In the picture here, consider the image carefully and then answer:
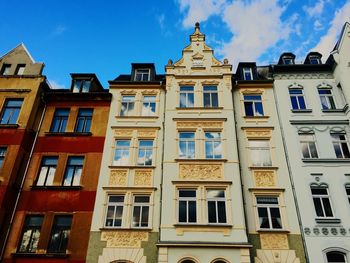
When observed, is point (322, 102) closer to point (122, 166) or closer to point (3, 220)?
point (122, 166)

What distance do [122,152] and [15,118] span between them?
7625mm

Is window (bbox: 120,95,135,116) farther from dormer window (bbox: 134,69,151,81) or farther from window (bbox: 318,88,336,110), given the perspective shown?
Answer: window (bbox: 318,88,336,110)

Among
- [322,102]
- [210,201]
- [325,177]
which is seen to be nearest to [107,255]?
[210,201]

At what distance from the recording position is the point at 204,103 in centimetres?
1973

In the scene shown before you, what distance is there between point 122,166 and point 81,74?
343 inches

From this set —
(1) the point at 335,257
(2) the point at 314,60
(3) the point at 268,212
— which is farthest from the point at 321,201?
(2) the point at 314,60

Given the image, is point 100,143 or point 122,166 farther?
point 100,143

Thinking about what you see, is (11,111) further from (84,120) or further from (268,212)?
(268,212)

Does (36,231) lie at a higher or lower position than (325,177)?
lower

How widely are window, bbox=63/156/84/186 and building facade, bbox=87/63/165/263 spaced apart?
5.00 feet

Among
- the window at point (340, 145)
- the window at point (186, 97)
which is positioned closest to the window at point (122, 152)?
the window at point (186, 97)

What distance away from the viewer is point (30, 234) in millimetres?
16016

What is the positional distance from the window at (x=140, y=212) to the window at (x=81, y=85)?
31.2ft

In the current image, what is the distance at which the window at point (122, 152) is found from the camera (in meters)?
18.1
